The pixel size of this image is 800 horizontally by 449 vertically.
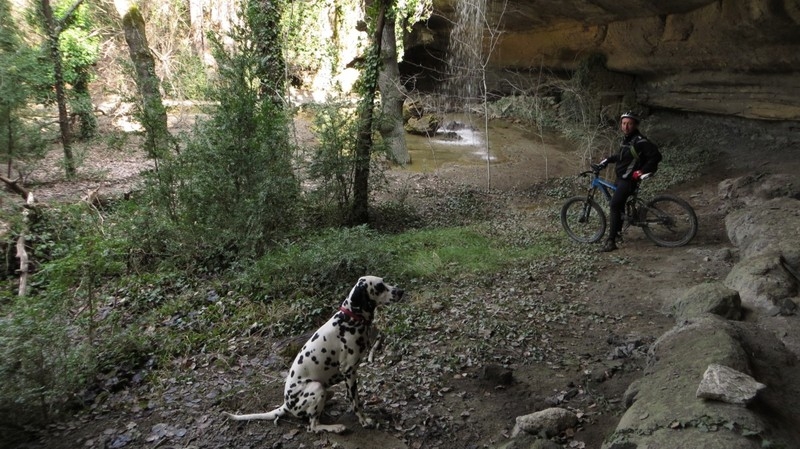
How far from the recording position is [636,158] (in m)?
7.45

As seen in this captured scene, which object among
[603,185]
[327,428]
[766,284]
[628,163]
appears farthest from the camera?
[603,185]

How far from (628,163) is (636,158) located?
175 millimetres

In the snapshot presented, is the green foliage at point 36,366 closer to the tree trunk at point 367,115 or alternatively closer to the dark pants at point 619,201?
the tree trunk at point 367,115

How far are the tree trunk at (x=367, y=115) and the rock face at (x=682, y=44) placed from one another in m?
4.71

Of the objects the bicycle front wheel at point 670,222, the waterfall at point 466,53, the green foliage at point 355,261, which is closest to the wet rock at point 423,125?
the waterfall at point 466,53

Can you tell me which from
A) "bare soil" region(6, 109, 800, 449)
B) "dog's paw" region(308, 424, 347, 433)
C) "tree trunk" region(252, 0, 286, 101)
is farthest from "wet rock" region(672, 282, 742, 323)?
"tree trunk" region(252, 0, 286, 101)

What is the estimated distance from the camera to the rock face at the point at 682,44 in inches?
393

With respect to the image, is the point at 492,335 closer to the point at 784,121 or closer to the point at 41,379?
the point at 41,379

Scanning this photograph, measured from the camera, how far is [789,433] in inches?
107

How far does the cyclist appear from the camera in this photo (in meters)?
7.34

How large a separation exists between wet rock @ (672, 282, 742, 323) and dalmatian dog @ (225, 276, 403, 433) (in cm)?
299

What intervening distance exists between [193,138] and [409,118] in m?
13.5

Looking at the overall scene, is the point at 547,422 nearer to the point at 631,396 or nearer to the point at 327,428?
the point at 631,396

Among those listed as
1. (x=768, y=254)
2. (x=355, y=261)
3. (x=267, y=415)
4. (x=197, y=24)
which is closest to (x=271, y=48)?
(x=355, y=261)
